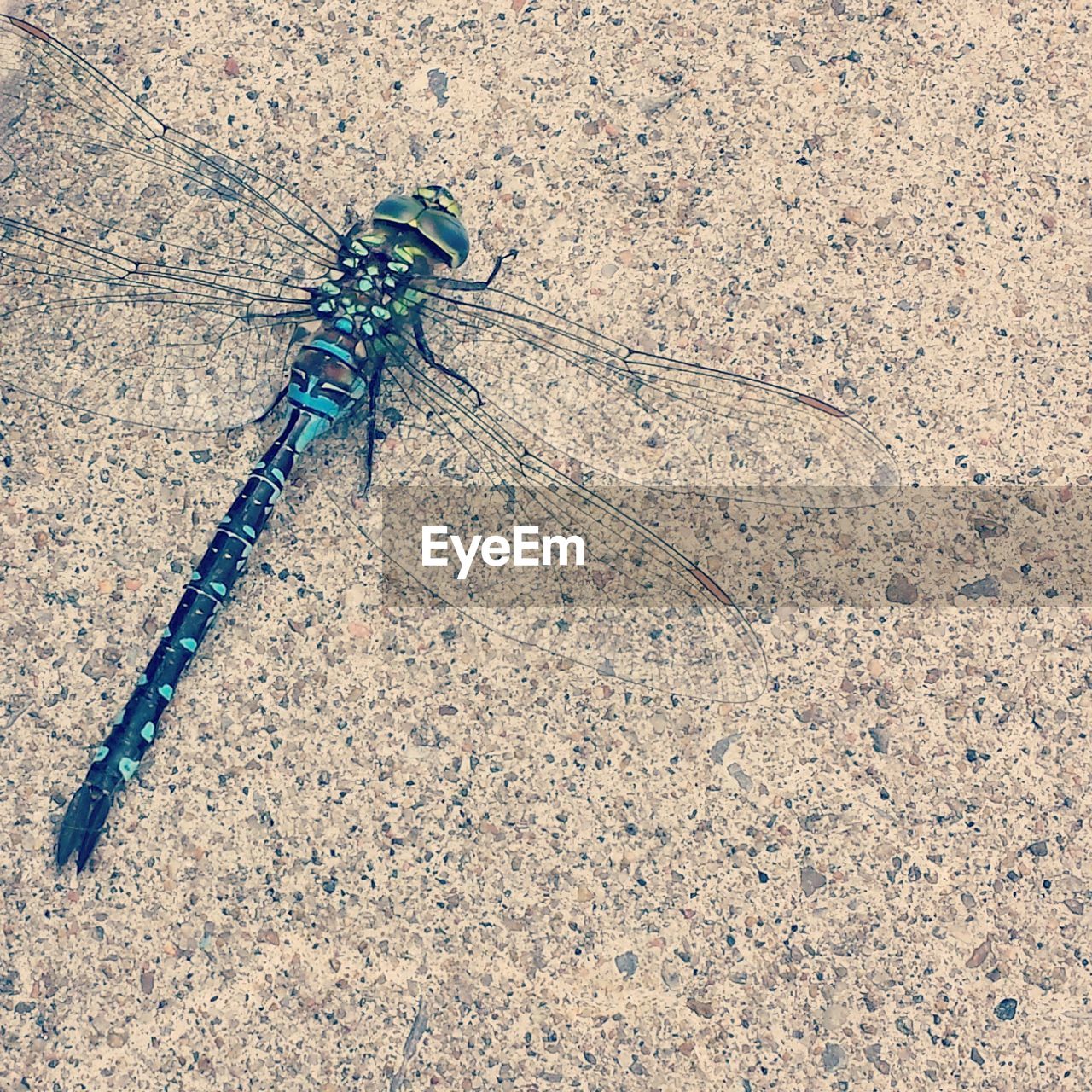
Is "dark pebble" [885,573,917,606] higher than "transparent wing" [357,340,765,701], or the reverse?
"dark pebble" [885,573,917,606]

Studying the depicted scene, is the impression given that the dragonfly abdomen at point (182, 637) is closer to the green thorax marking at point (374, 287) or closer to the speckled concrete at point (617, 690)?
the speckled concrete at point (617, 690)

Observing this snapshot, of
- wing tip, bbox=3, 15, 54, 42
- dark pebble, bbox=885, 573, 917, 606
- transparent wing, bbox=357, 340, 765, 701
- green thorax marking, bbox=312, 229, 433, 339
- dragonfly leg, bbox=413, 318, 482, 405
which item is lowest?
transparent wing, bbox=357, 340, 765, 701

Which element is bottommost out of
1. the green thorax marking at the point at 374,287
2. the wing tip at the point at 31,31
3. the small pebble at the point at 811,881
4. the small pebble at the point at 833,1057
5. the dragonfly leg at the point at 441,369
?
the small pebble at the point at 833,1057

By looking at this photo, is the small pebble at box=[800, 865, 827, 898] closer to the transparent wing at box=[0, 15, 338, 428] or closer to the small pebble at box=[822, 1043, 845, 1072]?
the small pebble at box=[822, 1043, 845, 1072]

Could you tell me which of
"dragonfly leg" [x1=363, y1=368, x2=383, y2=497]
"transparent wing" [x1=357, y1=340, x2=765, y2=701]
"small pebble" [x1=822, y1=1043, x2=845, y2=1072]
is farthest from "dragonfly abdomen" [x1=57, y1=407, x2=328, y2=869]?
"small pebble" [x1=822, y1=1043, x2=845, y2=1072]

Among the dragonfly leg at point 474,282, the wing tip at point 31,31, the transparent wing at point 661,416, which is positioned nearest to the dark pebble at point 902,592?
the transparent wing at point 661,416

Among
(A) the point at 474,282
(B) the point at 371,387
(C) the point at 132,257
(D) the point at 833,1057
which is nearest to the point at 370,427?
(B) the point at 371,387

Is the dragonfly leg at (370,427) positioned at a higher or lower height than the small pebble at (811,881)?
higher
